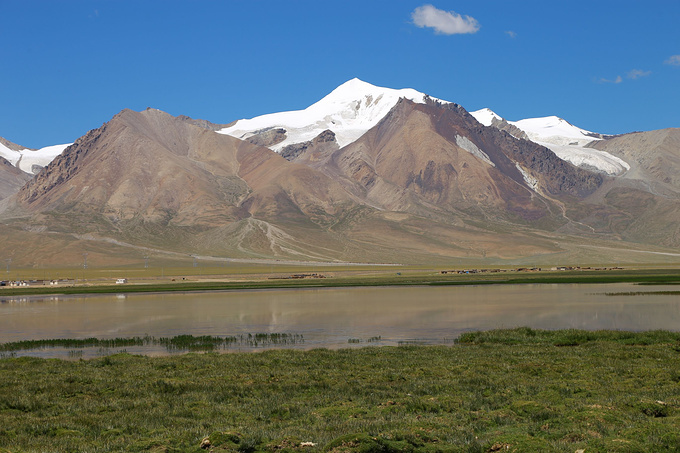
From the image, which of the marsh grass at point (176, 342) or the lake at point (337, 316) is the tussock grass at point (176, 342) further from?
the lake at point (337, 316)

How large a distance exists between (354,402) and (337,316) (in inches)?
1532

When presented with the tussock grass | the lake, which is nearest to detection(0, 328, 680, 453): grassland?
the tussock grass

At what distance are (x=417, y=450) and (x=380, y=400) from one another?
6.22m

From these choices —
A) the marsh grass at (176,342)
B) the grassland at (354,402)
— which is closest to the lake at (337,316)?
the marsh grass at (176,342)

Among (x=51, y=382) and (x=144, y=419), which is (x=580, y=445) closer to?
(x=144, y=419)

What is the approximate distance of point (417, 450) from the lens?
1462 centimetres

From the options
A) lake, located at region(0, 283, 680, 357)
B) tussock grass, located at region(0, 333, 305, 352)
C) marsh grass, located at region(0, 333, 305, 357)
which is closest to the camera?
marsh grass, located at region(0, 333, 305, 357)

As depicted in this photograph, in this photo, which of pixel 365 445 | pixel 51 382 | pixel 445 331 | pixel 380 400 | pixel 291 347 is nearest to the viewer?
pixel 365 445

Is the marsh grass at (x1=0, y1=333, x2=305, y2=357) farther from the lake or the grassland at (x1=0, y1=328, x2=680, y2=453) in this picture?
the grassland at (x1=0, y1=328, x2=680, y2=453)

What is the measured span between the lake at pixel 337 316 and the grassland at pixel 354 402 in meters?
10.6

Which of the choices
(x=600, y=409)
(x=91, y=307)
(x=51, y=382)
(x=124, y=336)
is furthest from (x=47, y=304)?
(x=600, y=409)

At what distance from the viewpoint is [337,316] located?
59500 millimetres

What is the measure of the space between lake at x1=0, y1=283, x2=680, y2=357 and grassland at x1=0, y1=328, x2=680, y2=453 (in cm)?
1064

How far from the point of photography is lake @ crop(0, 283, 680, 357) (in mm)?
46031
